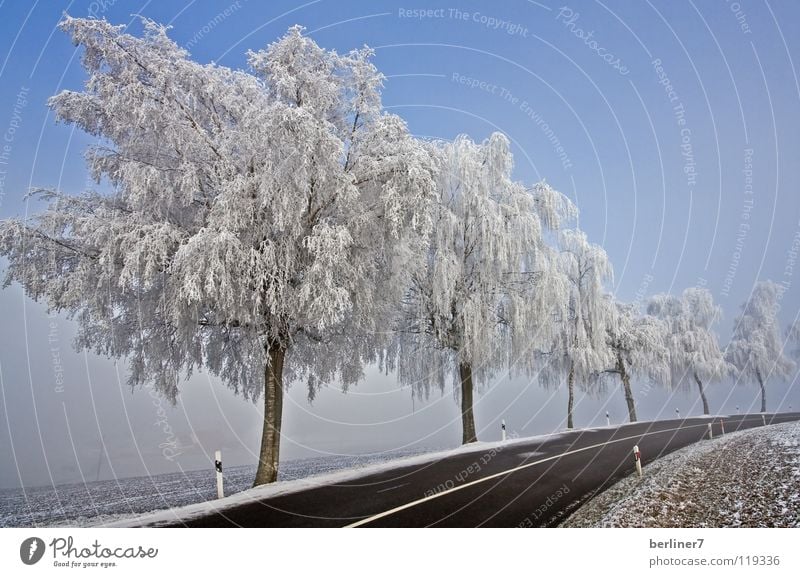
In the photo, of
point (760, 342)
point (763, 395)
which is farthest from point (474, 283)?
point (763, 395)

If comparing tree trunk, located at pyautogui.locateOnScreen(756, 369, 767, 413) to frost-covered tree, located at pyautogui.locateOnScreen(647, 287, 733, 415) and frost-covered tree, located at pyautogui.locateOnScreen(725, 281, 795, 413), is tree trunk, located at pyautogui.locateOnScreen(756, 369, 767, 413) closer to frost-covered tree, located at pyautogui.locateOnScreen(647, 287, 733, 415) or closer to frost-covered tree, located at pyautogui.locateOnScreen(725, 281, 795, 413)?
frost-covered tree, located at pyautogui.locateOnScreen(725, 281, 795, 413)

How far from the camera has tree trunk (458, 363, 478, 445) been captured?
13539mm

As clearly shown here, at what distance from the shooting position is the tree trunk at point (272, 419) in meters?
8.88

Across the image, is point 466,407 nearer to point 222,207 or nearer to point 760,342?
point 222,207

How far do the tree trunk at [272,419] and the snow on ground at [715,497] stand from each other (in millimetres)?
5492

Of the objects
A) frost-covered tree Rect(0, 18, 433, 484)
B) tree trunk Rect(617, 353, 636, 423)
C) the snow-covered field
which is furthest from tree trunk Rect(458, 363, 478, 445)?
tree trunk Rect(617, 353, 636, 423)

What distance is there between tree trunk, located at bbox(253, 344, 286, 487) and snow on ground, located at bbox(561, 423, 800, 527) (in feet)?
18.0

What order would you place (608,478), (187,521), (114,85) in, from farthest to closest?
(114,85)
(608,478)
(187,521)

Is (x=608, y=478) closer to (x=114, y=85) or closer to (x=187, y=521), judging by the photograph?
(x=187, y=521)

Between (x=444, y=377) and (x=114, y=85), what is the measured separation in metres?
10.5

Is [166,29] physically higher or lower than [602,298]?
higher
